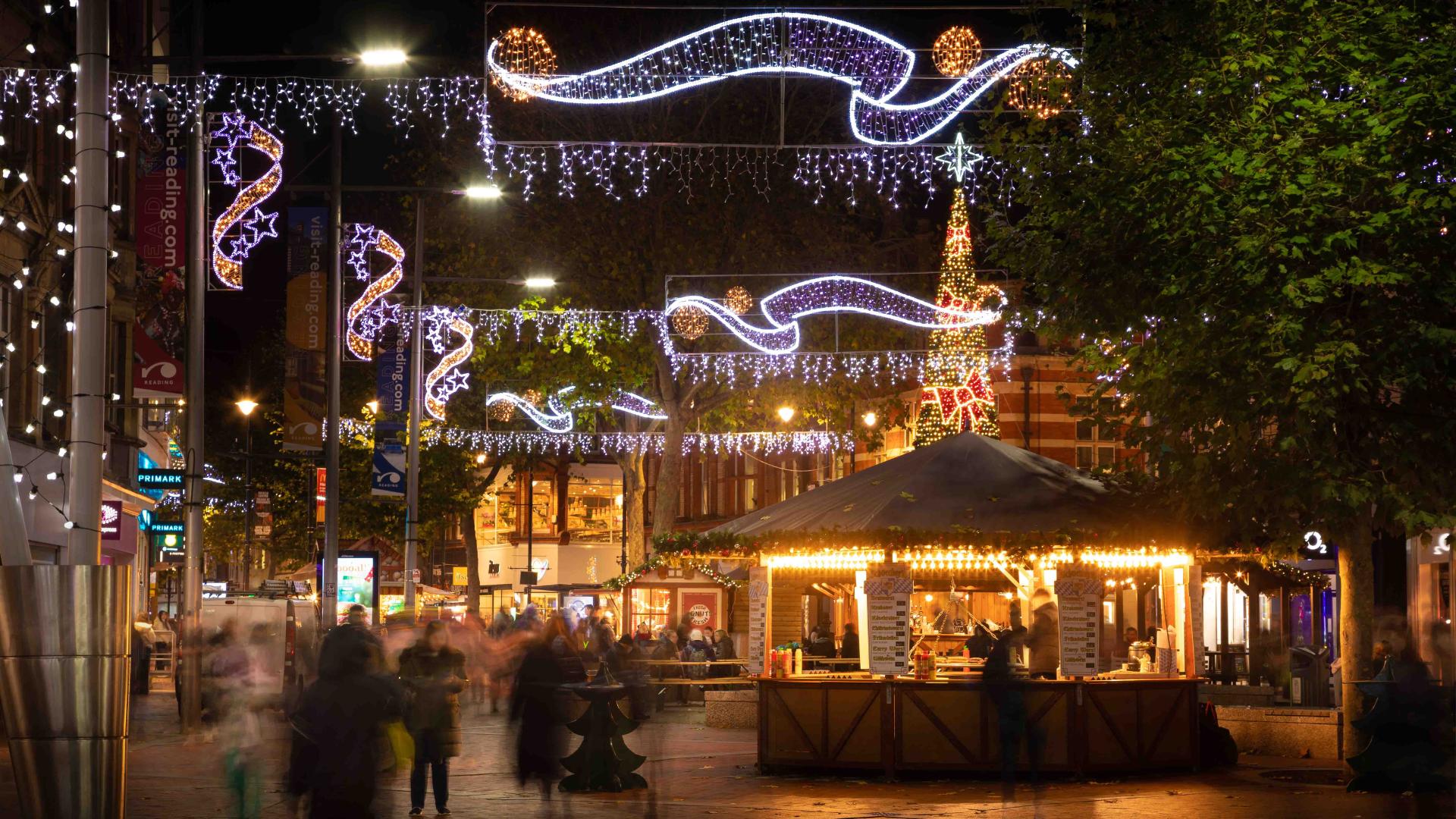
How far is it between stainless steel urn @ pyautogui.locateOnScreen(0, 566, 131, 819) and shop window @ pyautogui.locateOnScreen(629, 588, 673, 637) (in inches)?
1278

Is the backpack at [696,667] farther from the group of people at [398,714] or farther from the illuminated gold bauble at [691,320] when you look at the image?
the group of people at [398,714]

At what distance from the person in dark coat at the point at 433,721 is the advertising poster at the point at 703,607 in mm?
26786

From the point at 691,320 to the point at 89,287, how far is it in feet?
71.0

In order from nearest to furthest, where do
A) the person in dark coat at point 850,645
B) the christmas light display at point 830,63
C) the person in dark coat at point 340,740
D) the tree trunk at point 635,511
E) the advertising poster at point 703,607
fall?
the person in dark coat at point 340,740 → the christmas light display at point 830,63 → the person in dark coat at point 850,645 → the tree trunk at point 635,511 → the advertising poster at point 703,607

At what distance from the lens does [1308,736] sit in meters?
20.9

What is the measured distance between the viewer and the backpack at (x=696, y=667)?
3431cm

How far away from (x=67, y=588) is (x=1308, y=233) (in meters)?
11.6

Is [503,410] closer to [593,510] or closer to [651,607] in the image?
[651,607]

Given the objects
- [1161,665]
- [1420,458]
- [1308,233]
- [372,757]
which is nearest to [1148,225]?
[1308,233]

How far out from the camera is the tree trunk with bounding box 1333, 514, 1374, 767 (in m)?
17.6

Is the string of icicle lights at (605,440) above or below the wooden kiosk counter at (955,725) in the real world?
above

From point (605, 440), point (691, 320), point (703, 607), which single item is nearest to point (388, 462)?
point (691, 320)

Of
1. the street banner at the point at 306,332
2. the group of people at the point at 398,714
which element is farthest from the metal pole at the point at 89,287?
the street banner at the point at 306,332

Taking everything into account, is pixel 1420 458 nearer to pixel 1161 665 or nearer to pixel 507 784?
pixel 1161 665
